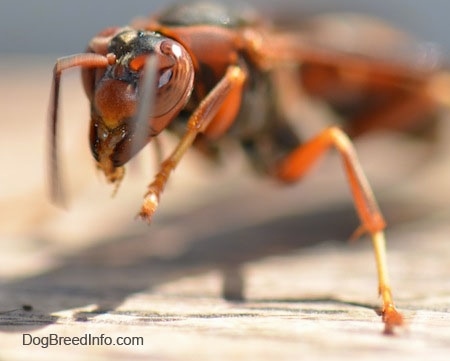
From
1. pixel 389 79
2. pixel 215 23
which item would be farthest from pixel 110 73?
pixel 389 79

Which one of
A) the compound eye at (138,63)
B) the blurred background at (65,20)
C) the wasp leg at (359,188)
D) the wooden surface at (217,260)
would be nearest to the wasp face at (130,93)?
the compound eye at (138,63)

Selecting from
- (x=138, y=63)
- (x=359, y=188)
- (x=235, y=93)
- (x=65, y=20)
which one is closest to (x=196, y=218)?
(x=235, y=93)

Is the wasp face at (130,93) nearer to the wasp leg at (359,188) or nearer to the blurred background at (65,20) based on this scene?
the wasp leg at (359,188)

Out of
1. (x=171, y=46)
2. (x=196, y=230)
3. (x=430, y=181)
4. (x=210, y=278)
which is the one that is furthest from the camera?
(x=430, y=181)

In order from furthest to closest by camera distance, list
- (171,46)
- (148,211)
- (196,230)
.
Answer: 1. (196,230)
2. (171,46)
3. (148,211)

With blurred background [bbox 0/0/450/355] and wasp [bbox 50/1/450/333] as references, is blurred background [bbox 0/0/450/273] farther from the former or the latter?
wasp [bbox 50/1/450/333]

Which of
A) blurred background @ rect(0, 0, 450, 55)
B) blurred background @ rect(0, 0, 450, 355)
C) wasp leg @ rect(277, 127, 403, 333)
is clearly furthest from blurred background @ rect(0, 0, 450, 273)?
blurred background @ rect(0, 0, 450, 55)

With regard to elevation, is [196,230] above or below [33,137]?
below

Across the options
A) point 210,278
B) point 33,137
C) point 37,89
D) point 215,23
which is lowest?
point 210,278

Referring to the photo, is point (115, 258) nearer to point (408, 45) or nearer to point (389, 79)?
point (389, 79)
